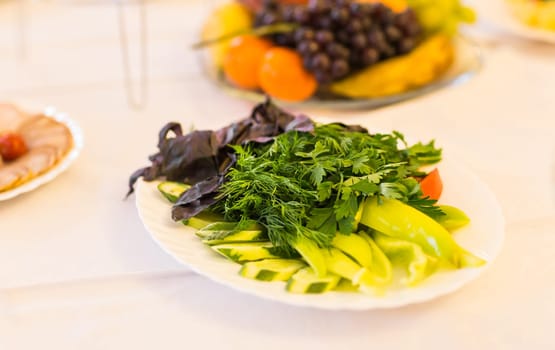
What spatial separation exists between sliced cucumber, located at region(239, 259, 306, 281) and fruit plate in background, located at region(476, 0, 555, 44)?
4.00 feet

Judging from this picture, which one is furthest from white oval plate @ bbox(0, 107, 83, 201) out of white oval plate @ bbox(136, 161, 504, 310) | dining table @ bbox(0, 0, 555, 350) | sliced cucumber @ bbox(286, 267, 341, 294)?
sliced cucumber @ bbox(286, 267, 341, 294)

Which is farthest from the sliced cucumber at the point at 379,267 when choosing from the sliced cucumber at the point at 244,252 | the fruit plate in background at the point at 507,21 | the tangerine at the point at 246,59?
the fruit plate in background at the point at 507,21

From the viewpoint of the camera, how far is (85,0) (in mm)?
1568

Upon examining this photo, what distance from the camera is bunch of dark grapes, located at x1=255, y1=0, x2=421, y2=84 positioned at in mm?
1479

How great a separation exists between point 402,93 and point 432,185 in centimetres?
57

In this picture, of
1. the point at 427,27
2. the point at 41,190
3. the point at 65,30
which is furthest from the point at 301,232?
the point at 65,30

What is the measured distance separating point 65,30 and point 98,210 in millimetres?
1138

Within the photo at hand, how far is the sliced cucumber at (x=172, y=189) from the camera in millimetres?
1021

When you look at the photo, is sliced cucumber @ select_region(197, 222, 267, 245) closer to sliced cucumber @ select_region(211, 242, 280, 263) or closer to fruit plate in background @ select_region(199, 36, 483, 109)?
sliced cucumber @ select_region(211, 242, 280, 263)

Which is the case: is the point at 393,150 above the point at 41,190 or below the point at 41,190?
above

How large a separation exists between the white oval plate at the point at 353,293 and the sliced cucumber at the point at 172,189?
1 centimetres

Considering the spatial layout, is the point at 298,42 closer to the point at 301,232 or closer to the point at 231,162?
the point at 231,162

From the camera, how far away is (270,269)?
85 cm

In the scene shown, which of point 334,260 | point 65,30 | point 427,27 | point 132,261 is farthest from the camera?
point 65,30
